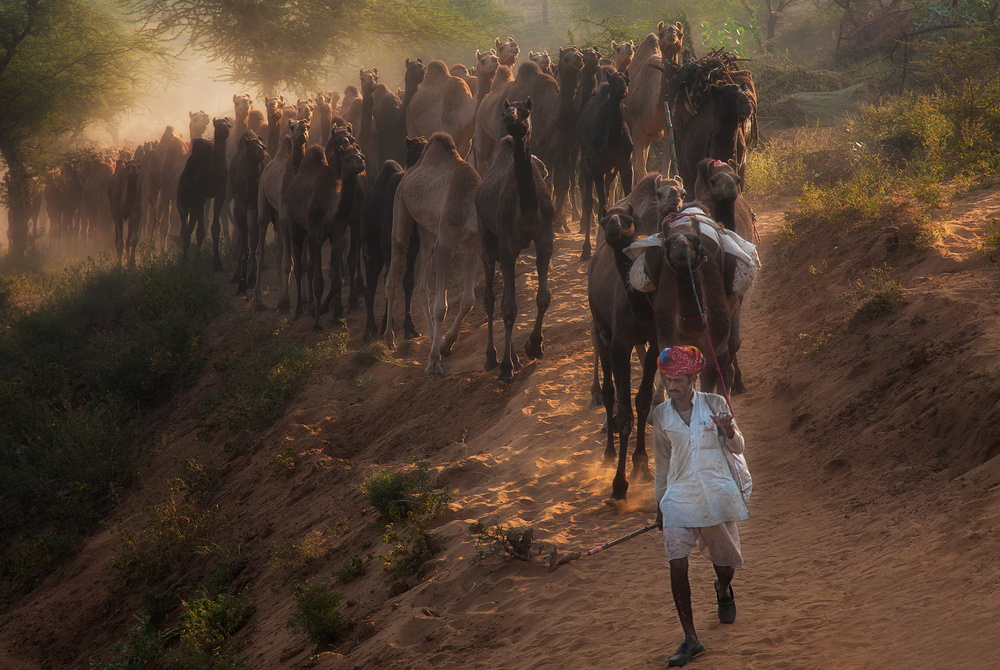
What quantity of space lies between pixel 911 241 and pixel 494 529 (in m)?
5.69

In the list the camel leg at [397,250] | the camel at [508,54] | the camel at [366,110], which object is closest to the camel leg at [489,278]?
the camel leg at [397,250]

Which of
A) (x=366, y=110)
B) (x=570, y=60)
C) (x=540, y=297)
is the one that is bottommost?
(x=540, y=297)

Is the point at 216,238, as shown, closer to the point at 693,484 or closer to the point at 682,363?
the point at 682,363

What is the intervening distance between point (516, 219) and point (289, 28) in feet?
73.5

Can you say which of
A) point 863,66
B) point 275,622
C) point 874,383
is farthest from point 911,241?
point 863,66

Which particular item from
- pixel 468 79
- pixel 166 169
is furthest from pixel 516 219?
pixel 166 169

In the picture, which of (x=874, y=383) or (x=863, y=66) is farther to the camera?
(x=863, y=66)

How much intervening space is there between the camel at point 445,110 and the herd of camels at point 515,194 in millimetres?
37

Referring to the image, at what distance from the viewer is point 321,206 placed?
43.9 feet

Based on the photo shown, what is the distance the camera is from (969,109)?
12367 mm

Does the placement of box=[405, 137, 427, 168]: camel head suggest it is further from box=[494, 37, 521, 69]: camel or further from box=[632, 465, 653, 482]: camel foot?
box=[632, 465, 653, 482]: camel foot

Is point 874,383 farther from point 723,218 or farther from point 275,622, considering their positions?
point 275,622

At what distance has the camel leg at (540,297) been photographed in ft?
30.9

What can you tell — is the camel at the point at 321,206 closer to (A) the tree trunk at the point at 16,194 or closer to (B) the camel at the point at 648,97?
(B) the camel at the point at 648,97
